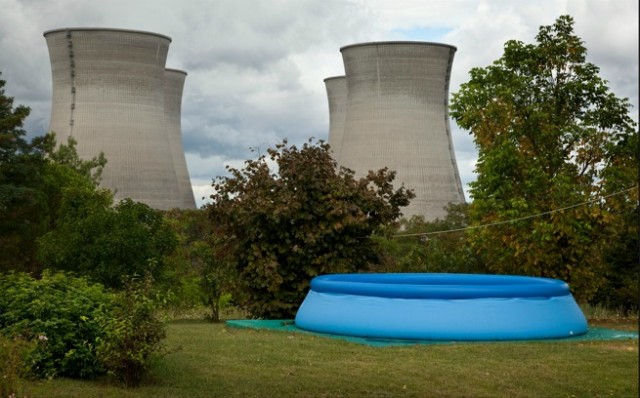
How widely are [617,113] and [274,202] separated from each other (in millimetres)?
6017

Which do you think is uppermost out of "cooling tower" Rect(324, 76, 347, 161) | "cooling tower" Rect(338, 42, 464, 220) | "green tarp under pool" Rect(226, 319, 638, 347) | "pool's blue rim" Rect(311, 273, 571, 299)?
"cooling tower" Rect(324, 76, 347, 161)

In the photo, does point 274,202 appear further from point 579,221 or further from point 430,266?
point 430,266

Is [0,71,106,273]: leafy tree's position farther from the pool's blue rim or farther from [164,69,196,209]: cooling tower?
[164,69,196,209]: cooling tower

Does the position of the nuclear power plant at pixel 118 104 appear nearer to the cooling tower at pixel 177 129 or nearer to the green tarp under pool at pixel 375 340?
the cooling tower at pixel 177 129

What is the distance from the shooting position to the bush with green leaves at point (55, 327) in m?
7.46

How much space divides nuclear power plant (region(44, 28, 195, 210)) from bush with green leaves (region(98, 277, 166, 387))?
2508 cm

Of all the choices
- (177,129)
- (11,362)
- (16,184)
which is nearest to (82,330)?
(11,362)

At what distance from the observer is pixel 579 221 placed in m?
14.6

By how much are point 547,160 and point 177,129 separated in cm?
2627

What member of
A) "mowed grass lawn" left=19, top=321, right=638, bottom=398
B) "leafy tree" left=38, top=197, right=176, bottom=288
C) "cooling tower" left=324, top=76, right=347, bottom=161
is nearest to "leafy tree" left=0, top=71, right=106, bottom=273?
"leafy tree" left=38, top=197, right=176, bottom=288

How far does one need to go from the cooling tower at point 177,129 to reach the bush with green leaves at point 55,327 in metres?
28.0

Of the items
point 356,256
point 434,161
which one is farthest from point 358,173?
point 356,256

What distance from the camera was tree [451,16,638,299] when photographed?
14578 millimetres

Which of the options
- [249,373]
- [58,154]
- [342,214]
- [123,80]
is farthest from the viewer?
[123,80]
